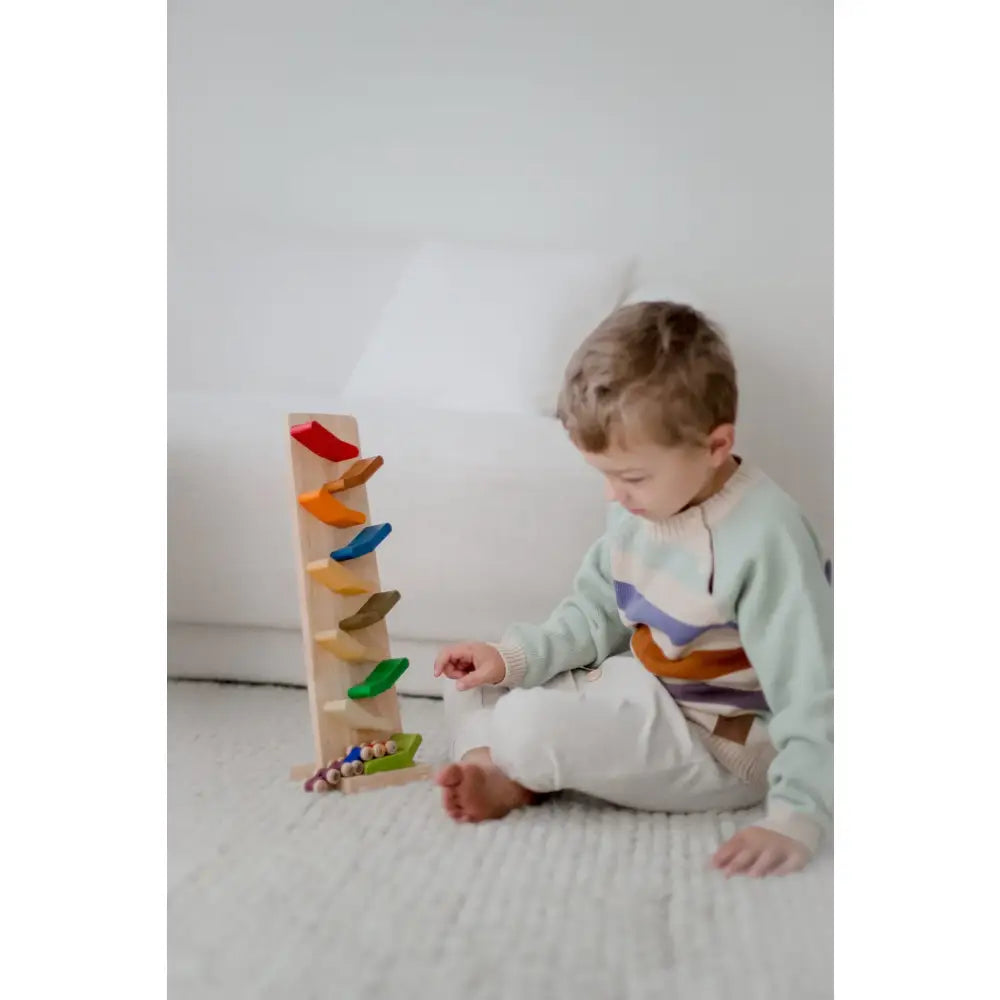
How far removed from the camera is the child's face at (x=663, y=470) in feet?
3.49

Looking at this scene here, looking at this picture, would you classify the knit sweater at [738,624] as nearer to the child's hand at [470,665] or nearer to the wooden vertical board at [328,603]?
the child's hand at [470,665]

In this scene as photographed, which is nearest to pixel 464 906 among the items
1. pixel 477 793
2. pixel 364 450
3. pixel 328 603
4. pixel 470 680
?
pixel 477 793

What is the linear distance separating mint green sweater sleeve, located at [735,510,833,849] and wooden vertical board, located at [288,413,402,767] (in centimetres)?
35

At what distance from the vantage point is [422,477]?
1.18 meters

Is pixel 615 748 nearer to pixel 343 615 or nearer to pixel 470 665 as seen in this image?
pixel 470 665

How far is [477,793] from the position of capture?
110 cm

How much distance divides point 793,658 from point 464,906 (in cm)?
34

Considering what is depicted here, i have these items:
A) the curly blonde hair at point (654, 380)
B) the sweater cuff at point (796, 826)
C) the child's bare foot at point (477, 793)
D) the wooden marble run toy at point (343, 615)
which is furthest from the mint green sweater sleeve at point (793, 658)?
the wooden marble run toy at point (343, 615)

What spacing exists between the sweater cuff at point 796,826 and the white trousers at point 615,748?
6 cm

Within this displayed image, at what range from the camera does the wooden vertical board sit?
1187 millimetres
